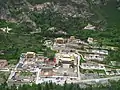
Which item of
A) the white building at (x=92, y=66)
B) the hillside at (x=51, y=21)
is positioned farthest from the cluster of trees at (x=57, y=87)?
the hillside at (x=51, y=21)

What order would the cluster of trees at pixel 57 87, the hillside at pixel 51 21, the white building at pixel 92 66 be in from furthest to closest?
the hillside at pixel 51 21 → the white building at pixel 92 66 → the cluster of trees at pixel 57 87

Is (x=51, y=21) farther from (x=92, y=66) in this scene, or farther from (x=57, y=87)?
(x=57, y=87)

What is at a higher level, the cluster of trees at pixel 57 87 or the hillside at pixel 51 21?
the cluster of trees at pixel 57 87

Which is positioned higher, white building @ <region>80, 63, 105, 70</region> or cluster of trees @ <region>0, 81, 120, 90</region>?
cluster of trees @ <region>0, 81, 120, 90</region>

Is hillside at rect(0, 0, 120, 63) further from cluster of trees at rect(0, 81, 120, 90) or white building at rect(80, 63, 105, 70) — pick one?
cluster of trees at rect(0, 81, 120, 90)

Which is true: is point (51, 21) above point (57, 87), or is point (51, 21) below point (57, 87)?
below

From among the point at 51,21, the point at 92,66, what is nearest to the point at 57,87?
the point at 92,66

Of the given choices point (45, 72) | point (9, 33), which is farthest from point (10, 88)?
point (9, 33)

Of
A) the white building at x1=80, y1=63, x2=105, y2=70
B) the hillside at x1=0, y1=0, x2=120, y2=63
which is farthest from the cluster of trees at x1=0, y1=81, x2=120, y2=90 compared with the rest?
the hillside at x1=0, y1=0, x2=120, y2=63

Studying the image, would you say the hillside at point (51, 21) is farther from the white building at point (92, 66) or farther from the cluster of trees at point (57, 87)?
the cluster of trees at point (57, 87)

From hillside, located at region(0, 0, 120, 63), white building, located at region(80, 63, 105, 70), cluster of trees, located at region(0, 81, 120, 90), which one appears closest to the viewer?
cluster of trees, located at region(0, 81, 120, 90)

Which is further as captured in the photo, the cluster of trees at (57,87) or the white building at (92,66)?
the white building at (92,66)
